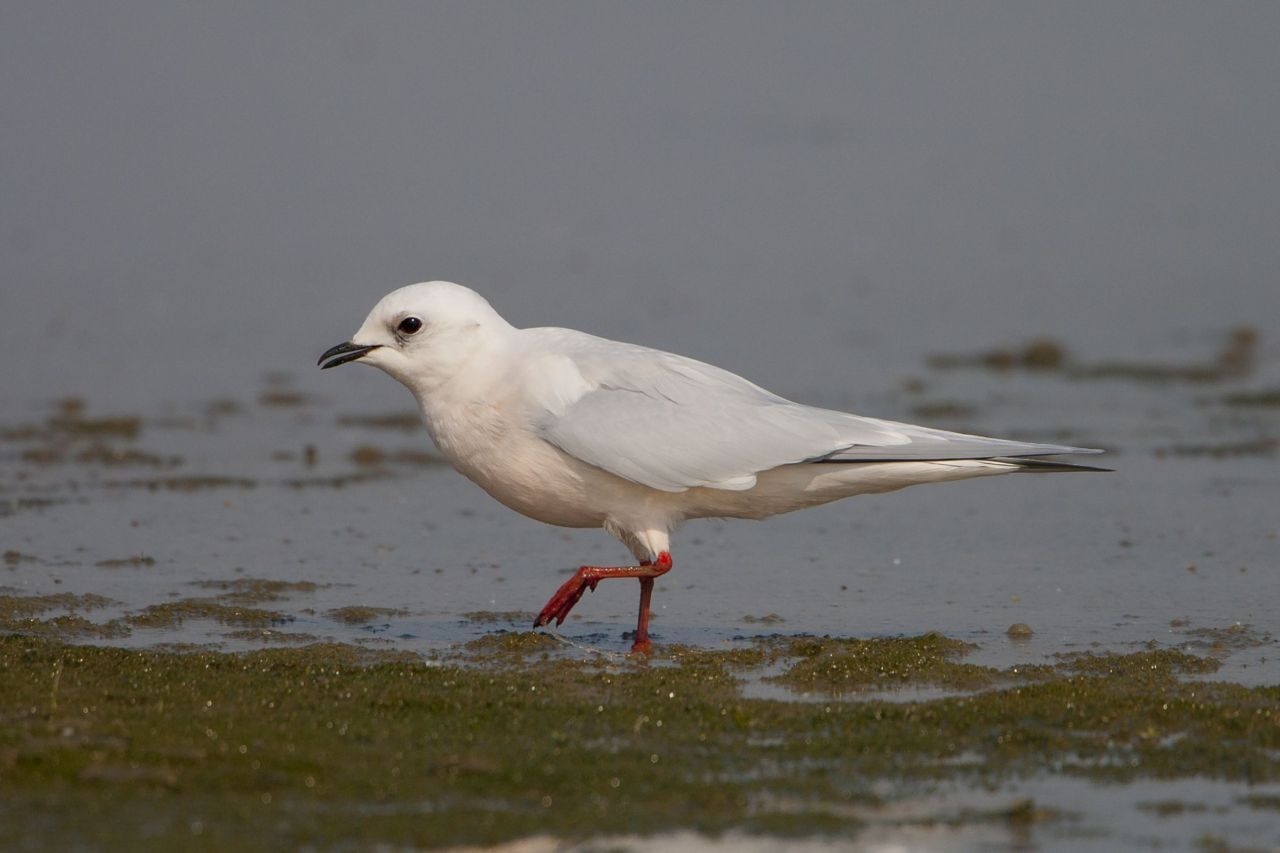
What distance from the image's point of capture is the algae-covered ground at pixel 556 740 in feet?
15.8

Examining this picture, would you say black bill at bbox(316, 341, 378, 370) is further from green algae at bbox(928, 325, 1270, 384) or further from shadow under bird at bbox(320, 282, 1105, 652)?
green algae at bbox(928, 325, 1270, 384)

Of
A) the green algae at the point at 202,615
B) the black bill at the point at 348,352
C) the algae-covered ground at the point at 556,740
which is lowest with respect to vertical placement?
the algae-covered ground at the point at 556,740

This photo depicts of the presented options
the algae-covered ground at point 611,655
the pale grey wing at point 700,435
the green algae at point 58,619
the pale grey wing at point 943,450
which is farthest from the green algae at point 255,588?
the pale grey wing at point 943,450

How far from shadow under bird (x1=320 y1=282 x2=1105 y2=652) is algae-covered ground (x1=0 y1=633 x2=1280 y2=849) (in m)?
0.71

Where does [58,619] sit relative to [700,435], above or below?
below

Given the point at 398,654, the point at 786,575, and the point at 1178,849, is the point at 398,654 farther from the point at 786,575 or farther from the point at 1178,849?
the point at 1178,849

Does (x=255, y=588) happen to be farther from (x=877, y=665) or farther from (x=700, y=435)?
(x=877, y=665)

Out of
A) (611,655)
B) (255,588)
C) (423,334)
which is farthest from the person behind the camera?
(255,588)

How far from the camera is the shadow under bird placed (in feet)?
24.0

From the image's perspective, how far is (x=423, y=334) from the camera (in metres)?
7.48

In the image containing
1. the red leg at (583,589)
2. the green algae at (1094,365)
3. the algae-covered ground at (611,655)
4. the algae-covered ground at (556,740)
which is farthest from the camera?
the green algae at (1094,365)

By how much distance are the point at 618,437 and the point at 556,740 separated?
1917mm

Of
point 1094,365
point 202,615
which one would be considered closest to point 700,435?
point 202,615

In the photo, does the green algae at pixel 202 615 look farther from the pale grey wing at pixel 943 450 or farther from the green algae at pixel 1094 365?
the green algae at pixel 1094 365
